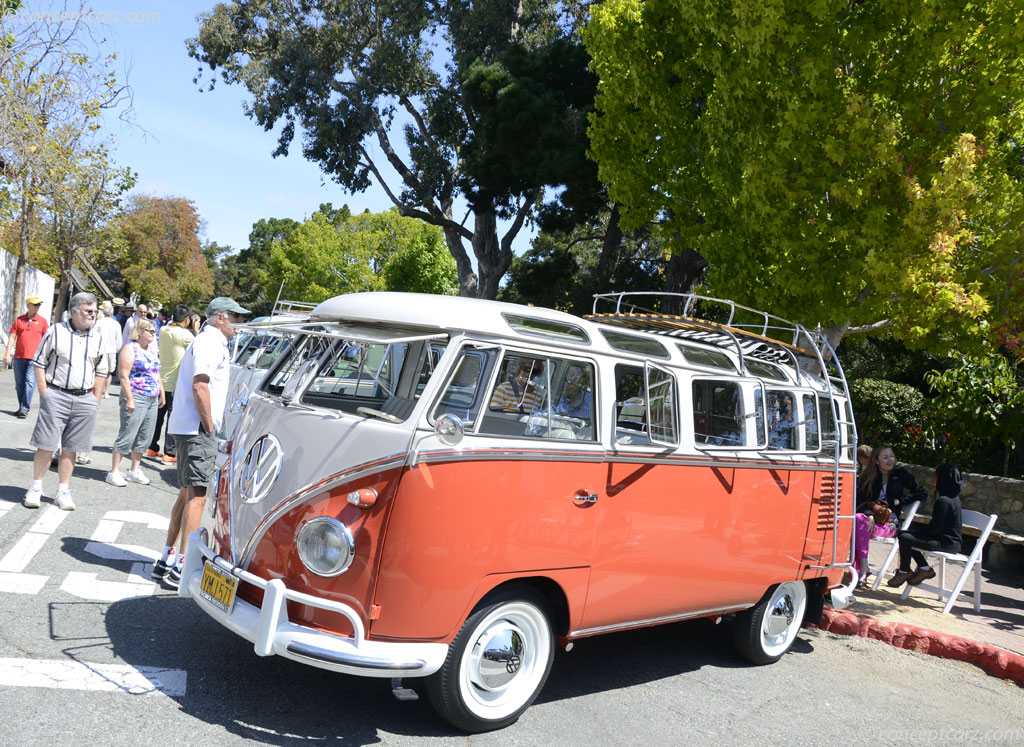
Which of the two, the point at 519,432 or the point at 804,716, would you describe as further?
the point at 804,716

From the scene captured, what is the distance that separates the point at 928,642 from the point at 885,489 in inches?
94.7

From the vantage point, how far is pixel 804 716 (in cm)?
570

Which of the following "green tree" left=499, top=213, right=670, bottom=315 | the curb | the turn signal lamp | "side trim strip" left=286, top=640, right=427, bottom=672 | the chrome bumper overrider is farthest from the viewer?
"green tree" left=499, top=213, right=670, bottom=315

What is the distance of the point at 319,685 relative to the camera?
5043mm

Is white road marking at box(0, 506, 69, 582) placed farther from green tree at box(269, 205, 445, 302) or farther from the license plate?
green tree at box(269, 205, 445, 302)

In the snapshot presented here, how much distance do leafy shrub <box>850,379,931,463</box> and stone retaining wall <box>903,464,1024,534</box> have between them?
4.53 ft

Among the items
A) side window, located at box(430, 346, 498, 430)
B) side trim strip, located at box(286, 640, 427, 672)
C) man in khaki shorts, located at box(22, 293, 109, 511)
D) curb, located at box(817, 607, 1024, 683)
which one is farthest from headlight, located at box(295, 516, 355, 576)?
curb, located at box(817, 607, 1024, 683)

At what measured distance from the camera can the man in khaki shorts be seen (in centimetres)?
776

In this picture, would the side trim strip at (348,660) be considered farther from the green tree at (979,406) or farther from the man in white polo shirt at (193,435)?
the green tree at (979,406)

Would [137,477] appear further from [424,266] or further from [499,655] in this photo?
[424,266]

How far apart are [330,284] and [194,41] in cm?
3637

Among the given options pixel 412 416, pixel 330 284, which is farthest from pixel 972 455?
pixel 330 284

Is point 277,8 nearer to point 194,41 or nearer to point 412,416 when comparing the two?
point 194,41

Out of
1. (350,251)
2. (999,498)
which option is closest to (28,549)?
(999,498)
